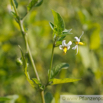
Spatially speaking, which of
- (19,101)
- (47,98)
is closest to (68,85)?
(19,101)

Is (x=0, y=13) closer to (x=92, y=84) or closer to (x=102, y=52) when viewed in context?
(x=102, y=52)

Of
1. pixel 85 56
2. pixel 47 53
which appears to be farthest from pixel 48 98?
pixel 47 53

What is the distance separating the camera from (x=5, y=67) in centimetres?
113

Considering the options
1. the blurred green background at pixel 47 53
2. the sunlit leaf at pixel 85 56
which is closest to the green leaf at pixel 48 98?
the blurred green background at pixel 47 53

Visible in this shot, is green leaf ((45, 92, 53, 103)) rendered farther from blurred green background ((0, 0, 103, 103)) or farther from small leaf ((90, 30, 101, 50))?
small leaf ((90, 30, 101, 50))

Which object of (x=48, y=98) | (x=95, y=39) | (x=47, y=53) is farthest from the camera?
(x=47, y=53)

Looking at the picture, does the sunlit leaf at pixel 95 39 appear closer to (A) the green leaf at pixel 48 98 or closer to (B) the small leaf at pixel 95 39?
(B) the small leaf at pixel 95 39

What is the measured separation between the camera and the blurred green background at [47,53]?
1.15 metres

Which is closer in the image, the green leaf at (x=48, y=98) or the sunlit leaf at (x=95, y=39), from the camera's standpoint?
the green leaf at (x=48, y=98)

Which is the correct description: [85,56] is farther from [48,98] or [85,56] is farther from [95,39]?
[48,98]

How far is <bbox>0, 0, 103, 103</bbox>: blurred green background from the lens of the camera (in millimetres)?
1146

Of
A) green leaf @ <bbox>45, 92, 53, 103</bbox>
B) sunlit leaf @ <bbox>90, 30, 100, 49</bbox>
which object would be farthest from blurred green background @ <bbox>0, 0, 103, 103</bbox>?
green leaf @ <bbox>45, 92, 53, 103</bbox>

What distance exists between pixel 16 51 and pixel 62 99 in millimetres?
982

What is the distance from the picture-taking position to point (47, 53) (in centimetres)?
169
